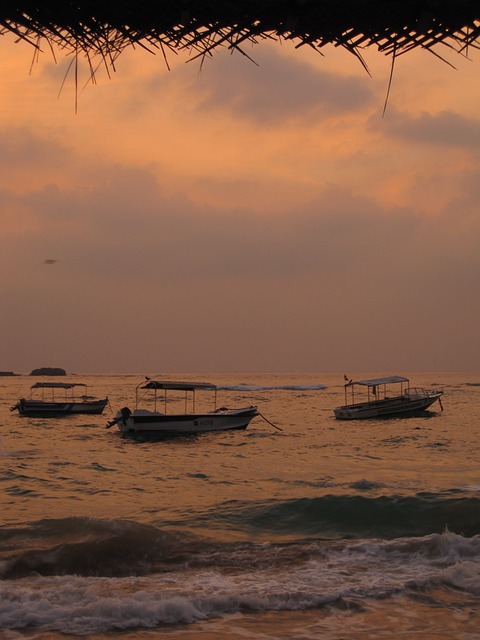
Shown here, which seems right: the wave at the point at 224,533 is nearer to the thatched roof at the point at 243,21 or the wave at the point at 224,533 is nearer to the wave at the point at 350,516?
the wave at the point at 350,516

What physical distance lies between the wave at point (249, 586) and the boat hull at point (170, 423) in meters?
22.8

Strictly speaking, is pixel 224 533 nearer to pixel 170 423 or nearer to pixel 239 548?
pixel 239 548

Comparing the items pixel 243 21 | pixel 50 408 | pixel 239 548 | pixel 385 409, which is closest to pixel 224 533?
pixel 239 548

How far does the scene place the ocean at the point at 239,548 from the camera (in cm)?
723

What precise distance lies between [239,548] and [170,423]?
897 inches

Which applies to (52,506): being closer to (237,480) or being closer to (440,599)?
(237,480)

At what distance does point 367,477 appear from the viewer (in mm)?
20031

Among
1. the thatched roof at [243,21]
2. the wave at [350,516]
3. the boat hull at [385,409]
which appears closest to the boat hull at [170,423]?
the boat hull at [385,409]

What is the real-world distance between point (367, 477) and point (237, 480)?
160 inches

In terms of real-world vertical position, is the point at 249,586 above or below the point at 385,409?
below

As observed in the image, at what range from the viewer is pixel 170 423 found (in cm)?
3344

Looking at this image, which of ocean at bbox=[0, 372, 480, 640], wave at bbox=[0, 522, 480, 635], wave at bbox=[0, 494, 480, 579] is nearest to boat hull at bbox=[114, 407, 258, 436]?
ocean at bbox=[0, 372, 480, 640]

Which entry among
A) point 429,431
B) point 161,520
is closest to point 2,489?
point 161,520

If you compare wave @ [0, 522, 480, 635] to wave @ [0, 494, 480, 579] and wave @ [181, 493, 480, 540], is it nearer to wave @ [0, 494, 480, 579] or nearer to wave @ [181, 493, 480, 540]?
wave @ [0, 494, 480, 579]
